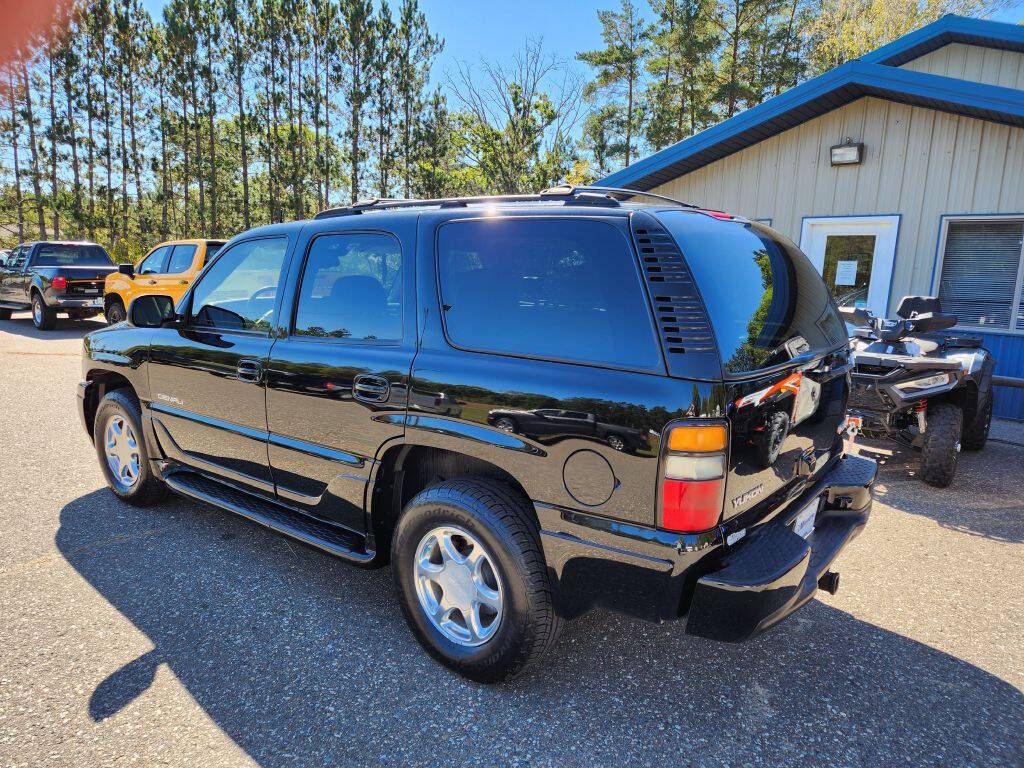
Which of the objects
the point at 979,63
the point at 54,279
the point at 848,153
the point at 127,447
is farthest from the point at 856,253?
the point at 54,279

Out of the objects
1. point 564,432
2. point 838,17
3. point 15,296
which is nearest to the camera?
point 564,432

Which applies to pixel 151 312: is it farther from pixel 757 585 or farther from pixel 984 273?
pixel 984 273

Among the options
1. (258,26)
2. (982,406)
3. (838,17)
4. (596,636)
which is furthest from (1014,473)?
(258,26)

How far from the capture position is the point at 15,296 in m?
15.2

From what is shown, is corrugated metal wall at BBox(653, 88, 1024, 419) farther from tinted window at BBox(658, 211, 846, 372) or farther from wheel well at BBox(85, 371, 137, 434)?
wheel well at BBox(85, 371, 137, 434)

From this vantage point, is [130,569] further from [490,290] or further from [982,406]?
[982,406]

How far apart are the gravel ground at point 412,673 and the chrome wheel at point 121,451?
1.34 ft

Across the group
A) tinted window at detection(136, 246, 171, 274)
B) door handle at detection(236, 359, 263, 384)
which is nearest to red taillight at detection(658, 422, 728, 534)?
door handle at detection(236, 359, 263, 384)

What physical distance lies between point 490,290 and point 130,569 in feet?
8.32

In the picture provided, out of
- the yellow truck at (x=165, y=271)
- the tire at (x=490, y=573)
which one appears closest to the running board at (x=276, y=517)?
the tire at (x=490, y=573)

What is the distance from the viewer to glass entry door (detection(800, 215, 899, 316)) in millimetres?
8305

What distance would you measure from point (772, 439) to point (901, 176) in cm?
784

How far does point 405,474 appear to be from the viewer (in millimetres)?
2795

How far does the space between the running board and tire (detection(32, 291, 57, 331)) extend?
13.4 metres
